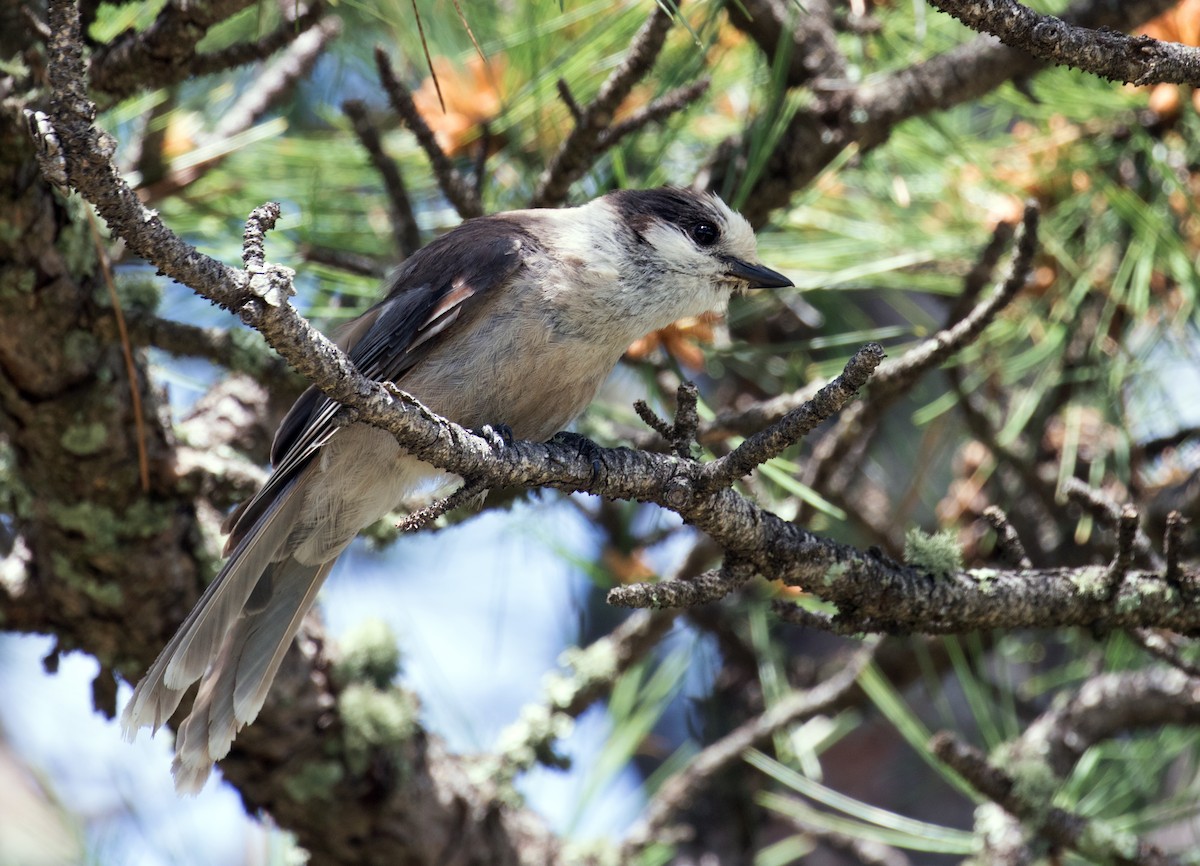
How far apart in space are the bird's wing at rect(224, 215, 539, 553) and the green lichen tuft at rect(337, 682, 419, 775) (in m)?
0.60

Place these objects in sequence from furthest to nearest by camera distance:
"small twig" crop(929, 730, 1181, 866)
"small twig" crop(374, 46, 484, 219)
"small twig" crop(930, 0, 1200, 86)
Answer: "small twig" crop(374, 46, 484, 219), "small twig" crop(929, 730, 1181, 866), "small twig" crop(930, 0, 1200, 86)

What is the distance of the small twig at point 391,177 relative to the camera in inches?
114

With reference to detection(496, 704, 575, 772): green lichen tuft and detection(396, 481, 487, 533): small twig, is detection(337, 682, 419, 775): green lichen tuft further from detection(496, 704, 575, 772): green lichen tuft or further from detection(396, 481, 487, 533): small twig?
detection(396, 481, 487, 533): small twig

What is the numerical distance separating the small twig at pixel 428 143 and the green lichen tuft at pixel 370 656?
115 centimetres

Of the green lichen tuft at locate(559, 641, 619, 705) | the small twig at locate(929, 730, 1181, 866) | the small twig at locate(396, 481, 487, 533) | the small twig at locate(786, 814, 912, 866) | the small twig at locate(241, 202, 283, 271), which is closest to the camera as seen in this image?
the small twig at locate(241, 202, 283, 271)

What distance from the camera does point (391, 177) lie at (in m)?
3.03

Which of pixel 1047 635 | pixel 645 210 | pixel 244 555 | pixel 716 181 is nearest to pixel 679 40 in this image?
pixel 716 181

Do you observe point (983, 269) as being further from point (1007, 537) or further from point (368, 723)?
point (368, 723)

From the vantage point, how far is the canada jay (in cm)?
258

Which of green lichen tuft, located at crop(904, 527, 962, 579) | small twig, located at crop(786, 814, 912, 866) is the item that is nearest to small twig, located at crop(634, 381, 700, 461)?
green lichen tuft, located at crop(904, 527, 962, 579)

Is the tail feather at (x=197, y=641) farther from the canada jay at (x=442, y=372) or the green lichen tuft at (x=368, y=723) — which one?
the green lichen tuft at (x=368, y=723)

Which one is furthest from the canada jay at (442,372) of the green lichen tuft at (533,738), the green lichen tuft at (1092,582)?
the green lichen tuft at (1092,582)

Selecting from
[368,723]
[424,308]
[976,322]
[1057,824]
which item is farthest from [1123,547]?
[368,723]

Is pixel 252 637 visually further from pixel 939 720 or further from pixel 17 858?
pixel 939 720
